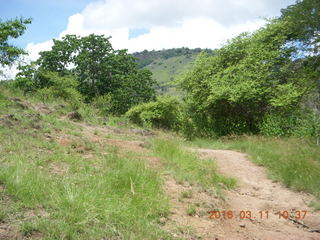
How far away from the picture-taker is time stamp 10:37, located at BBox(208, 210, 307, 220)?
4246mm

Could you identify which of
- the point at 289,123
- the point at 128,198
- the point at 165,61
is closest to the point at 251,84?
the point at 289,123

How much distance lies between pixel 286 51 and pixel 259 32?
Result: 177 cm

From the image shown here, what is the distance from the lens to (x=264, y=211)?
4.70 meters

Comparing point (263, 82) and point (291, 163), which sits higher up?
point (263, 82)

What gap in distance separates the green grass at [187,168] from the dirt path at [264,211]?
0.36m

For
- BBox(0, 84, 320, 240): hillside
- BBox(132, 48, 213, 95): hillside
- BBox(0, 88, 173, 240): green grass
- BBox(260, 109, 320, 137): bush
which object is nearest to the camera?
BBox(0, 88, 173, 240): green grass

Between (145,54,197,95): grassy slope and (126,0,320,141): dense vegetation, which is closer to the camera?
(126,0,320,141): dense vegetation

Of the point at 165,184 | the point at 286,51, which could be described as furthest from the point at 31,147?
the point at 286,51

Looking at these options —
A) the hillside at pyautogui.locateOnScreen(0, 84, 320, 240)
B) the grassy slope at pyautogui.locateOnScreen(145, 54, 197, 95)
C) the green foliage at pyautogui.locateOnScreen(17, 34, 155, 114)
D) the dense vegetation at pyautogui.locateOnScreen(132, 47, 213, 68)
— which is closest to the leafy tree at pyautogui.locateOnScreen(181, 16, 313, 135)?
the hillside at pyautogui.locateOnScreen(0, 84, 320, 240)

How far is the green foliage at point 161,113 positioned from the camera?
1909 centimetres

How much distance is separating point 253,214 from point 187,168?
1.90m

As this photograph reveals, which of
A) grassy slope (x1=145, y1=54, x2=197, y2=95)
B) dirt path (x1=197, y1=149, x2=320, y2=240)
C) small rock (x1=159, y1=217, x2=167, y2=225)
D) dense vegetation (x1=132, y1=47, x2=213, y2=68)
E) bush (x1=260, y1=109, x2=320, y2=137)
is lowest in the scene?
dirt path (x1=197, y1=149, x2=320, y2=240)

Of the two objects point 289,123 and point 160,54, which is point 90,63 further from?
point 160,54

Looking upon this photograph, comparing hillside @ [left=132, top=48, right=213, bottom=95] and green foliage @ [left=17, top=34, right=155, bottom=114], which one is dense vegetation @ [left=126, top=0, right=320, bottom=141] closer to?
green foliage @ [left=17, top=34, right=155, bottom=114]
